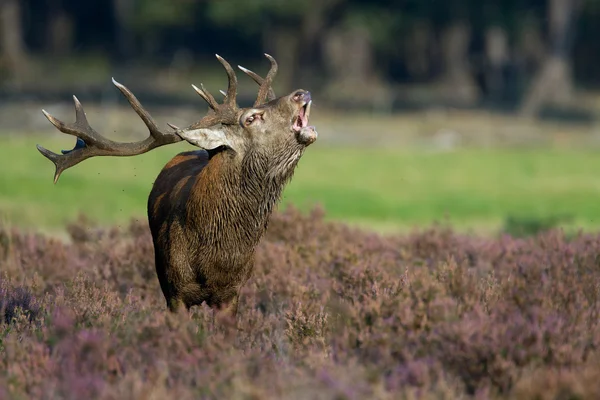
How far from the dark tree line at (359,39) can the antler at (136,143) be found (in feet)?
147

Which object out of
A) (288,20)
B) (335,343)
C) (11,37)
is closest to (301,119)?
(335,343)

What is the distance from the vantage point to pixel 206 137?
920 cm

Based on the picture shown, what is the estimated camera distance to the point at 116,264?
1141cm

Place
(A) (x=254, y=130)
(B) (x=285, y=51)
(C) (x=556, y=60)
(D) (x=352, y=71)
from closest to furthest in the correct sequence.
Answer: (A) (x=254, y=130)
(C) (x=556, y=60)
(B) (x=285, y=51)
(D) (x=352, y=71)

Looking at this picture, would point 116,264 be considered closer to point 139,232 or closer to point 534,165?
point 139,232

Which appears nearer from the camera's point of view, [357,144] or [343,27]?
[357,144]

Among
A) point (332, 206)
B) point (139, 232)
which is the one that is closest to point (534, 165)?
point (332, 206)

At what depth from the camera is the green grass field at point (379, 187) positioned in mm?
22344

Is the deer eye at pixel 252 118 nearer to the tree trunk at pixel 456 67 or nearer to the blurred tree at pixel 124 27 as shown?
the tree trunk at pixel 456 67

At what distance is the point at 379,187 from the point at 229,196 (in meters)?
19.2

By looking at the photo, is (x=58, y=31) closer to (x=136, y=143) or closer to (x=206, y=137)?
(x=136, y=143)

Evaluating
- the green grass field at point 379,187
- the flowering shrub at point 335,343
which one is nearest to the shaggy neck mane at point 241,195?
the flowering shrub at point 335,343

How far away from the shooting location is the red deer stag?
9125 mm

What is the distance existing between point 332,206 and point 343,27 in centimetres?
3474
